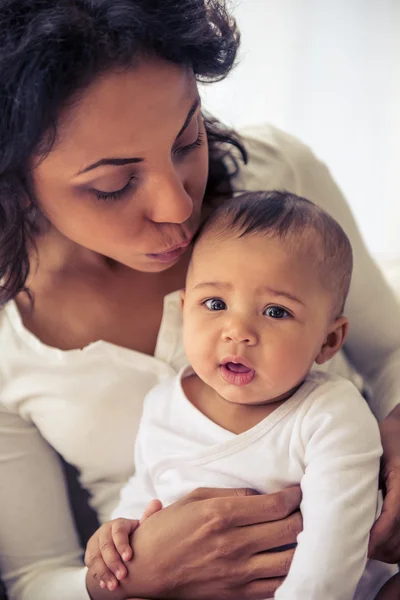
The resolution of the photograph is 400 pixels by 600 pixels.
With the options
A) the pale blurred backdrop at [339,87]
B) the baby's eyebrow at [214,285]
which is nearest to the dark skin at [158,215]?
the baby's eyebrow at [214,285]

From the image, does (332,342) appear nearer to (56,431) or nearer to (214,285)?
(214,285)

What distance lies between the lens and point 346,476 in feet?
3.36

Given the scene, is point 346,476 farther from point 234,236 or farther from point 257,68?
point 257,68

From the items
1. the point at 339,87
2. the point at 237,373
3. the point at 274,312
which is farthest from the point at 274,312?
the point at 339,87

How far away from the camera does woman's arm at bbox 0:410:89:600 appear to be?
4.40ft

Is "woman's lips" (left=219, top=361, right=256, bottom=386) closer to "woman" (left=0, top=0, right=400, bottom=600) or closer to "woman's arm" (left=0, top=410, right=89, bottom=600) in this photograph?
"woman" (left=0, top=0, right=400, bottom=600)

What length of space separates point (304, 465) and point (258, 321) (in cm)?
21

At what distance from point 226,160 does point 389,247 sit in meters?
1.05

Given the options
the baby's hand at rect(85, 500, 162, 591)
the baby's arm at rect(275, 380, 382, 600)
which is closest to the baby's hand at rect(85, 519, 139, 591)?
the baby's hand at rect(85, 500, 162, 591)

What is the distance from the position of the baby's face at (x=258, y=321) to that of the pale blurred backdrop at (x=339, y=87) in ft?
4.07

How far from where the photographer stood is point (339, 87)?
2.37m

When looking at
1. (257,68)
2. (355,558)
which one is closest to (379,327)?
(355,558)

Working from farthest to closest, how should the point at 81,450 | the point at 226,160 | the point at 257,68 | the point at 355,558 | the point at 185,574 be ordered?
the point at 257,68 < the point at 226,160 < the point at 81,450 < the point at 185,574 < the point at 355,558

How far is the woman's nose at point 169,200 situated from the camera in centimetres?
112
